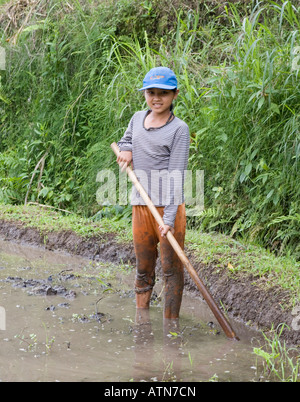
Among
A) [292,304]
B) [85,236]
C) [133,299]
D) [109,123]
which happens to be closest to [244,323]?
[292,304]

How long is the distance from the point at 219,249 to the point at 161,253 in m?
1.20

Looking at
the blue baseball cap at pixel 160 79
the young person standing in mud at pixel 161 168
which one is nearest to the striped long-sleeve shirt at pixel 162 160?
the young person standing in mud at pixel 161 168

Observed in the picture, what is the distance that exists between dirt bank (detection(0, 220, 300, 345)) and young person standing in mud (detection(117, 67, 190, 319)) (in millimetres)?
571

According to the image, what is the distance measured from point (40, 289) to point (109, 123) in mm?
2925

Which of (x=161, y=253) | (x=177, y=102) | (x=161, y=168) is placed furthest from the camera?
(x=177, y=102)

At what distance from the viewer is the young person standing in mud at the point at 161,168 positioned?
4.05 meters

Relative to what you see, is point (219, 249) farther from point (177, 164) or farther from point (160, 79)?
point (160, 79)

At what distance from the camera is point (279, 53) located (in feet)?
19.4

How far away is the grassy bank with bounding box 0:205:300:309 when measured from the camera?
4.62 meters

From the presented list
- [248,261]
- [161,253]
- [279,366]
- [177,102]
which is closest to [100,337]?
[161,253]

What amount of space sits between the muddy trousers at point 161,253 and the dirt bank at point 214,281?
572 millimetres

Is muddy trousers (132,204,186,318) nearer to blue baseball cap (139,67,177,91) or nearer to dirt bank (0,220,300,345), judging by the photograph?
dirt bank (0,220,300,345)

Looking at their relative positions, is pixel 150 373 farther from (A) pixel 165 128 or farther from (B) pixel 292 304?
(A) pixel 165 128

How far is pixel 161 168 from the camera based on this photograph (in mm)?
4121
